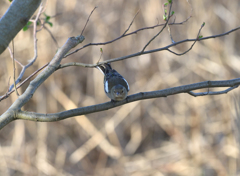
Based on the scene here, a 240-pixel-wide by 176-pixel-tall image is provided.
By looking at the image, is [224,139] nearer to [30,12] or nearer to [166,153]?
[166,153]

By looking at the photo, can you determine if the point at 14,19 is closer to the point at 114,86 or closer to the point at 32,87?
the point at 32,87

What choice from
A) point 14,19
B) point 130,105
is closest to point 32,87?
point 14,19

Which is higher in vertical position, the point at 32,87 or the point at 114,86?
the point at 114,86

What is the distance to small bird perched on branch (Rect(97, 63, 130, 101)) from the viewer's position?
3269 millimetres

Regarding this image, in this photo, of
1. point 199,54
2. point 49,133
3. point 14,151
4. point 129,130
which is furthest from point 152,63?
point 14,151

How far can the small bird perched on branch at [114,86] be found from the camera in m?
3.27

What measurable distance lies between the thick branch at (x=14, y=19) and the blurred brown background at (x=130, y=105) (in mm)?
5379

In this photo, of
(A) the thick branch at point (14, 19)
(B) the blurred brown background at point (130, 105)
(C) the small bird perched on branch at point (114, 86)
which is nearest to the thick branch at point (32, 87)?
(A) the thick branch at point (14, 19)

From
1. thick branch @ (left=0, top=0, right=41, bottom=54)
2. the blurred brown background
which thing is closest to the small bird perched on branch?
thick branch @ (left=0, top=0, right=41, bottom=54)

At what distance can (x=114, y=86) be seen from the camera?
3.62m

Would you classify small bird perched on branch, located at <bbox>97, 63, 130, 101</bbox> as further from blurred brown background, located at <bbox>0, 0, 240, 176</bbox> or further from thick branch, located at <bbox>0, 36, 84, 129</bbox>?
blurred brown background, located at <bbox>0, 0, 240, 176</bbox>

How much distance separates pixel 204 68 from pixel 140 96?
191 inches

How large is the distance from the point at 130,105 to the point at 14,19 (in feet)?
19.8

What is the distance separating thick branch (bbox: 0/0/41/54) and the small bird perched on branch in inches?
67.2
